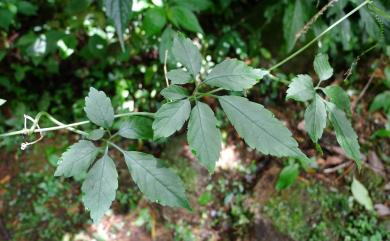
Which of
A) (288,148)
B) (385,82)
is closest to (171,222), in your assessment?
(288,148)

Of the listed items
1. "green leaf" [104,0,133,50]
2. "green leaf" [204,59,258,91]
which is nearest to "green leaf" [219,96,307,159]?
"green leaf" [204,59,258,91]

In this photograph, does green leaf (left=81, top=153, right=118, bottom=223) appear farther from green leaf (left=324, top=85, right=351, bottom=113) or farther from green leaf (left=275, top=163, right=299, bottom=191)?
green leaf (left=275, top=163, right=299, bottom=191)

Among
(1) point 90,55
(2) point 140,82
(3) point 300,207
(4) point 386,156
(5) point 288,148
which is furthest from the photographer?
(2) point 140,82

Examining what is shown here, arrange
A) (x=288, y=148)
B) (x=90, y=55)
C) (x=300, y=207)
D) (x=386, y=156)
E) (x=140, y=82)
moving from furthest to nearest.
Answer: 1. (x=140, y=82)
2. (x=90, y=55)
3. (x=386, y=156)
4. (x=300, y=207)
5. (x=288, y=148)

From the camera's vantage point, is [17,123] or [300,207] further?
[17,123]

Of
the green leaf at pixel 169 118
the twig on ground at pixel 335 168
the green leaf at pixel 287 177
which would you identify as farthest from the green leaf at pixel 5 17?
the twig on ground at pixel 335 168

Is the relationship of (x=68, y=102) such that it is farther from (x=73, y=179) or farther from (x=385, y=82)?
(x=385, y=82)
